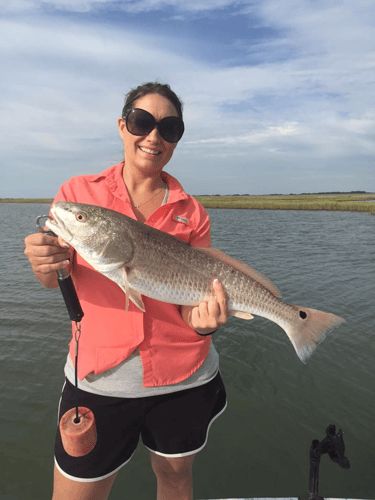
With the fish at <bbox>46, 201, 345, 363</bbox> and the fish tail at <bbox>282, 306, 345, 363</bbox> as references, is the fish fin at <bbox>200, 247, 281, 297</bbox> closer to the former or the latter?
the fish at <bbox>46, 201, 345, 363</bbox>

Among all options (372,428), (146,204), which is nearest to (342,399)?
(372,428)

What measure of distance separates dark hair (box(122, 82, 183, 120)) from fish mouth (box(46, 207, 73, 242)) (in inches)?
42.7

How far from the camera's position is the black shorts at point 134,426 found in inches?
99.8

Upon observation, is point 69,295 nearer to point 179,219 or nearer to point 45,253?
point 45,253

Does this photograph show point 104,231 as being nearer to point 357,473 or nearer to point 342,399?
point 357,473

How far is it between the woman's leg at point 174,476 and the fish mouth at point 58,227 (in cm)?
194

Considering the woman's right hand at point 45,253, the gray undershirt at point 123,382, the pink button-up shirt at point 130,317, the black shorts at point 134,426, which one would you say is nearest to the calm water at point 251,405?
the black shorts at point 134,426

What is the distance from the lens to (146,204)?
3.04 m

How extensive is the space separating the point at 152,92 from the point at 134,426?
280 centimetres

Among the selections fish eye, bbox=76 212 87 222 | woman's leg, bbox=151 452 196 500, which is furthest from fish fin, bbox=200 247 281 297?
woman's leg, bbox=151 452 196 500

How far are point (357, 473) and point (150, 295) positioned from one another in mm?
4605

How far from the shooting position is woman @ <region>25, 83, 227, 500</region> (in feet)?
8.45

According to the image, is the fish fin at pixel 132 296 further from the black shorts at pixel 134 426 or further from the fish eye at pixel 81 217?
the black shorts at pixel 134 426

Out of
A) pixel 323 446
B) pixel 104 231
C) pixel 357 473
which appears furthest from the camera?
pixel 357 473
